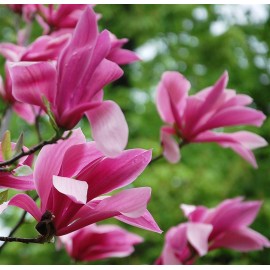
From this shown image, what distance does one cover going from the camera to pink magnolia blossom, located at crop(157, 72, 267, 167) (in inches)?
32.1

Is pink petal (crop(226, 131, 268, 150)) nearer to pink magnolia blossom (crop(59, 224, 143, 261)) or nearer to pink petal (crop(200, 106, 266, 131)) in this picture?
pink petal (crop(200, 106, 266, 131))

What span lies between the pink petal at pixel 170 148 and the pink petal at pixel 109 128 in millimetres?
358

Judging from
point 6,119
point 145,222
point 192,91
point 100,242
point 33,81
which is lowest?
point 192,91

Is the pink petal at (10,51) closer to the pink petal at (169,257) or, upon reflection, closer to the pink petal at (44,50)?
the pink petal at (44,50)

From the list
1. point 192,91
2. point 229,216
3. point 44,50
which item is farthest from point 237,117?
point 192,91

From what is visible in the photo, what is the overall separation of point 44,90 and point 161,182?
93.4 inches

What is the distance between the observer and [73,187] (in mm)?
462

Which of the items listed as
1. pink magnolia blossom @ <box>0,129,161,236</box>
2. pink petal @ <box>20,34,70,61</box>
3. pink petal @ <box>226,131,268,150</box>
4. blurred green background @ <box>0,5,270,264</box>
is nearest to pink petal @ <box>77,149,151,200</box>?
pink magnolia blossom @ <box>0,129,161,236</box>

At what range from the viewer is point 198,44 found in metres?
3.77

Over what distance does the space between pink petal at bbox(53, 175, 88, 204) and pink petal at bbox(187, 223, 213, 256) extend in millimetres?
385

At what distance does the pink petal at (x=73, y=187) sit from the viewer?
453 millimetres

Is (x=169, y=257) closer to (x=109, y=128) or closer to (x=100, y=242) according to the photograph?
(x=100, y=242)

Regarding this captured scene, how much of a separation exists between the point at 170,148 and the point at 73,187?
1.29 ft

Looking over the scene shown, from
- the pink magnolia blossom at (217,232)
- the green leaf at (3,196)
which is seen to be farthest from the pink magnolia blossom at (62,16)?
the green leaf at (3,196)
